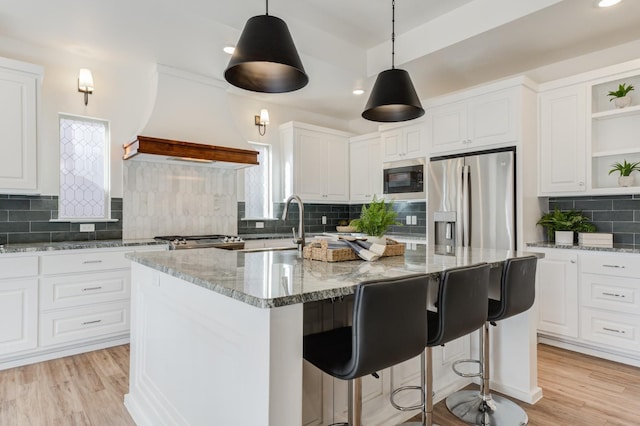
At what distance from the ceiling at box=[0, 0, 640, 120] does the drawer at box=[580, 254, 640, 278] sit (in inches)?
75.6

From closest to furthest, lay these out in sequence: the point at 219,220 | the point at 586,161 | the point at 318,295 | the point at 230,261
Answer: the point at 318,295
the point at 230,261
the point at 586,161
the point at 219,220

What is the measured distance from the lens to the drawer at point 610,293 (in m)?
2.98

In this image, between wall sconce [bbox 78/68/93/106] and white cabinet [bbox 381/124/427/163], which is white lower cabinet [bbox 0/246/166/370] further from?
white cabinet [bbox 381/124/427/163]

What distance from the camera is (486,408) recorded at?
2.22 meters

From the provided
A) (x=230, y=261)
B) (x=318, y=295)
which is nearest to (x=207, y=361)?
(x=230, y=261)

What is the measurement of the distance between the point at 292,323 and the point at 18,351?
9.68ft

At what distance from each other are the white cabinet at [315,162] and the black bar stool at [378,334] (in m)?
3.70

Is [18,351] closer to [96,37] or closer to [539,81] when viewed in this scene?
[96,37]

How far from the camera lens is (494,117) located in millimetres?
3709

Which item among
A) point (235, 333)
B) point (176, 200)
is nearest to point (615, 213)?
point (235, 333)

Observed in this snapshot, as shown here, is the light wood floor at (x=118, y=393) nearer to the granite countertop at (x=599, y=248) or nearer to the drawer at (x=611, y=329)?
the drawer at (x=611, y=329)

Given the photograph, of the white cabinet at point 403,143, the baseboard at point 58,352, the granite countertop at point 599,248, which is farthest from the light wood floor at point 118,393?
the white cabinet at point 403,143

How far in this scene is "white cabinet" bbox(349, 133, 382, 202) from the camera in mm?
5316

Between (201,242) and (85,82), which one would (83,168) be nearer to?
(85,82)
